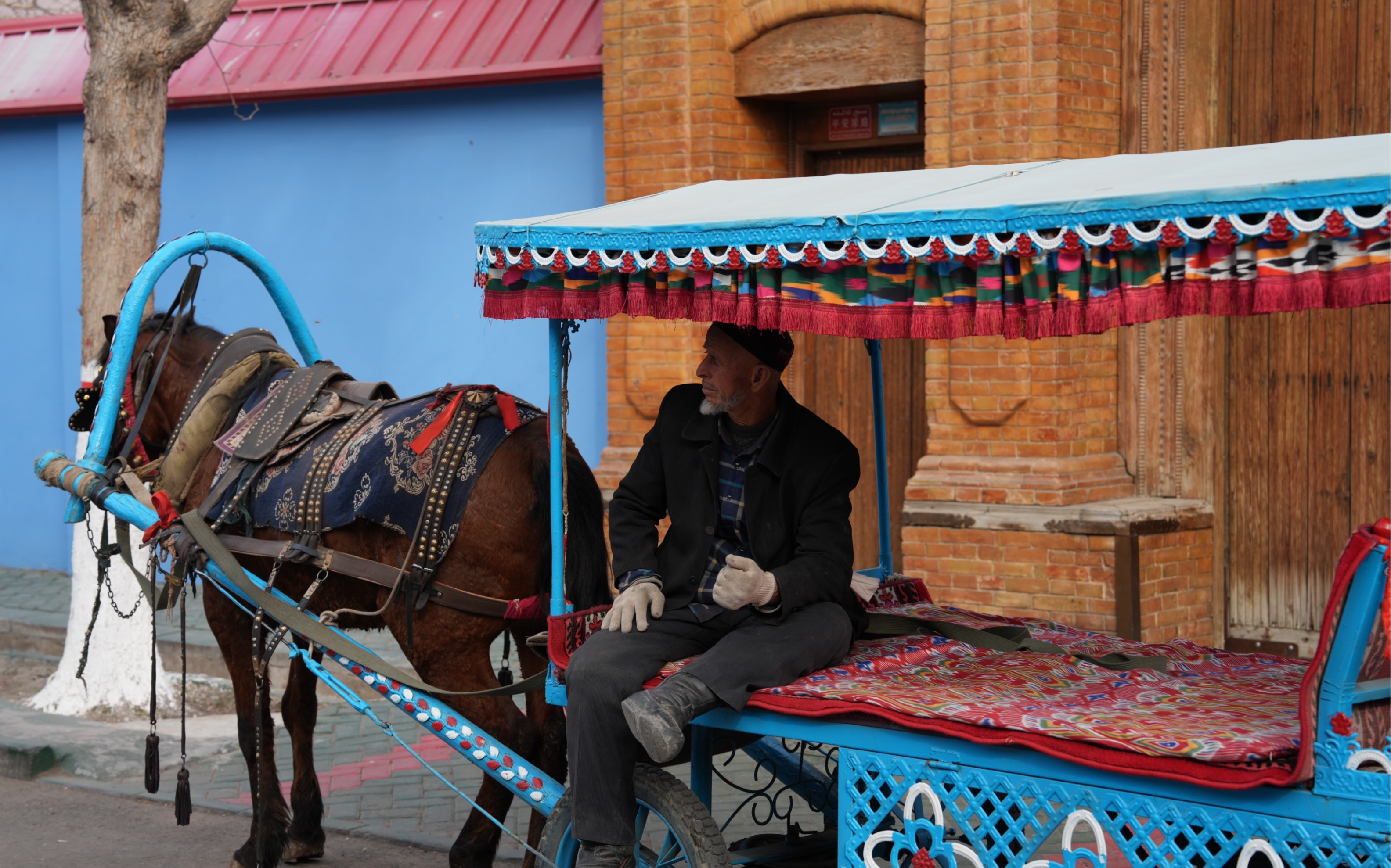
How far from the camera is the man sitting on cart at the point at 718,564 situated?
11.5 feet

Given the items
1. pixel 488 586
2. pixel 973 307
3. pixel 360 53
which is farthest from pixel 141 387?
pixel 360 53

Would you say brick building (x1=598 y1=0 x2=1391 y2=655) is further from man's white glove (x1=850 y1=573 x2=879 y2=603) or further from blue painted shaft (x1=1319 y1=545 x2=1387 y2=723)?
blue painted shaft (x1=1319 y1=545 x2=1387 y2=723)

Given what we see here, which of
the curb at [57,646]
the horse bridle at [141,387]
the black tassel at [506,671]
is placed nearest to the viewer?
the black tassel at [506,671]

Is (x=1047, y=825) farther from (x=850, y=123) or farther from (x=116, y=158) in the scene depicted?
(x=116, y=158)

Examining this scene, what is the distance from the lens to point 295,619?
14.3 ft

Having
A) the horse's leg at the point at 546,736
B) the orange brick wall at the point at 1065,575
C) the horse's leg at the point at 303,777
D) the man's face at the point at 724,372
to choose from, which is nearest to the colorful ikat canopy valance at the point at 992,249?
the man's face at the point at 724,372

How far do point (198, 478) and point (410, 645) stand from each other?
104cm

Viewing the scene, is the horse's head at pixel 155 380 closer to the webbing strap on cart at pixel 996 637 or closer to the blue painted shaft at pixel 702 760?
the blue painted shaft at pixel 702 760

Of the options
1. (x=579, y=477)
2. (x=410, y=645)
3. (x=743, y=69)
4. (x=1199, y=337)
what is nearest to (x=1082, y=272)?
(x=579, y=477)

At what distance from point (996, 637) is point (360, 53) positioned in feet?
23.0

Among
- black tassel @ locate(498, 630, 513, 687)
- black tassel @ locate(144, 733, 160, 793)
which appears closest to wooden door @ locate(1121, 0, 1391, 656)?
black tassel @ locate(498, 630, 513, 687)

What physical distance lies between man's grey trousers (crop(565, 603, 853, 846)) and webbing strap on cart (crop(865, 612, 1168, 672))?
588 millimetres

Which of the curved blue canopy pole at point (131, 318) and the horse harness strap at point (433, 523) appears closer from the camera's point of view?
the horse harness strap at point (433, 523)

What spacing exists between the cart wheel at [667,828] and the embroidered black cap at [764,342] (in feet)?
3.77
